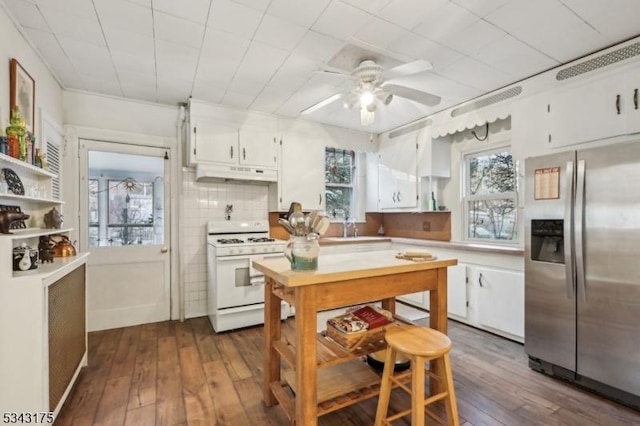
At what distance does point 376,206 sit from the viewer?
4.76 meters

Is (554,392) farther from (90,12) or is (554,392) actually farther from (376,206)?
(90,12)

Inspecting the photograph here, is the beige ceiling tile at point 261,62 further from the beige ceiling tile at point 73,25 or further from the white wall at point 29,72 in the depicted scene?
the white wall at point 29,72

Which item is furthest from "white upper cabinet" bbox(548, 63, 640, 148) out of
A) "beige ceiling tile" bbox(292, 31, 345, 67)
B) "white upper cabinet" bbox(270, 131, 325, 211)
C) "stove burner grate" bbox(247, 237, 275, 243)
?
"stove burner grate" bbox(247, 237, 275, 243)

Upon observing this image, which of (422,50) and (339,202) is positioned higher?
(422,50)

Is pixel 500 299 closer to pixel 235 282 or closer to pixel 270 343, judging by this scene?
pixel 270 343

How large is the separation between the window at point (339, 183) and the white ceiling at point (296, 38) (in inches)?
71.4

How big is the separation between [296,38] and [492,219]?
2.95 meters

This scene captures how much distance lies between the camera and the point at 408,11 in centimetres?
188

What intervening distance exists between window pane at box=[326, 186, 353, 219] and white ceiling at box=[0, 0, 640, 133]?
1.99 metres

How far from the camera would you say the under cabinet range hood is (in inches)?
131

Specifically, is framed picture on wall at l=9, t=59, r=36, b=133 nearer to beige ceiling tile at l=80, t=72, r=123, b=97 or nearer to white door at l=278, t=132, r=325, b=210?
beige ceiling tile at l=80, t=72, r=123, b=97

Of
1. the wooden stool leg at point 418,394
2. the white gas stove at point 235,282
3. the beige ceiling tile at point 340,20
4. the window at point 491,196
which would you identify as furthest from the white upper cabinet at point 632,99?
the white gas stove at point 235,282

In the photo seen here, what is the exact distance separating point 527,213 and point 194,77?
3192mm

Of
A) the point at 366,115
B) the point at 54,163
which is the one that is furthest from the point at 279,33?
the point at 54,163
